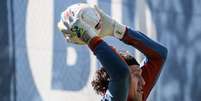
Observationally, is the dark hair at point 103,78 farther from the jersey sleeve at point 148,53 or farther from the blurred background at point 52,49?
the blurred background at point 52,49

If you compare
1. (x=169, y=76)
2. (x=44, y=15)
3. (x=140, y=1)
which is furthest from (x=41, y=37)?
(x=169, y=76)

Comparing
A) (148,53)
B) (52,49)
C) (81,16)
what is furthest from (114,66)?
(52,49)

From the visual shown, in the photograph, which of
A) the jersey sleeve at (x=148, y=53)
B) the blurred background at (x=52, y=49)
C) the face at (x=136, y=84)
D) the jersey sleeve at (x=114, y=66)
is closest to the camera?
the jersey sleeve at (x=114, y=66)

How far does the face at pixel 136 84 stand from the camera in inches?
84.4

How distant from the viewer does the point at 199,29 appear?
437cm

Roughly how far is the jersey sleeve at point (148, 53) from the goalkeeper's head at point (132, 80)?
47 mm

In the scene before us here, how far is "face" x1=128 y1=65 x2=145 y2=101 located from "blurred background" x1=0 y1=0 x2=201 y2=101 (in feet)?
3.59

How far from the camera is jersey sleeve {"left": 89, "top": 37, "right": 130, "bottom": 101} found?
192 cm

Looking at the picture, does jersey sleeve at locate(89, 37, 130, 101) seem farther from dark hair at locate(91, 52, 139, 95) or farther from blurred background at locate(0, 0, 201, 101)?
blurred background at locate(0, 0, 201, 101)

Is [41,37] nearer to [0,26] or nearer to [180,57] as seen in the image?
[0,26]

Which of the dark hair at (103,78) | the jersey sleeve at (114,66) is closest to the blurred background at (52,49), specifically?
the dark hair at (103,78)

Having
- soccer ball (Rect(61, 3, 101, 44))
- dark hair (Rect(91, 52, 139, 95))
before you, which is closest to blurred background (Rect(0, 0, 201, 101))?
dark hair (Rect(91, 52, 139, 95))

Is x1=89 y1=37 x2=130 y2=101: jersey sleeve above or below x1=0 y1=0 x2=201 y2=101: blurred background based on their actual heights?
above

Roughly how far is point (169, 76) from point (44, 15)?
1.12 meters
